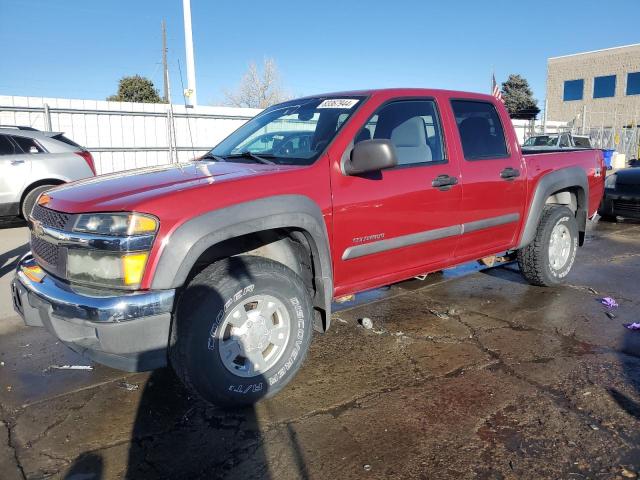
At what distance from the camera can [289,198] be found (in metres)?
3.00

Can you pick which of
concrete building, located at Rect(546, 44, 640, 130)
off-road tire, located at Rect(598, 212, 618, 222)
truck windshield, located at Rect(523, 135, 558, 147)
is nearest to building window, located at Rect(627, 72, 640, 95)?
concrete building, located at Rect(546, 44, 640, 130)

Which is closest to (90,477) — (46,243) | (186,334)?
(186,334)

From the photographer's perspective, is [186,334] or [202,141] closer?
[186,334]

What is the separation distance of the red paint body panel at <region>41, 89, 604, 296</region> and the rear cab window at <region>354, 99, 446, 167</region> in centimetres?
6

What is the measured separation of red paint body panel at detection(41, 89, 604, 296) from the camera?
273 cm

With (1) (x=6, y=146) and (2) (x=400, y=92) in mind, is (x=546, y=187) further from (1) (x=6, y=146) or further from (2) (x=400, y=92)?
(1) (x=6, y=146)

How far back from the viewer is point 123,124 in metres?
12.8

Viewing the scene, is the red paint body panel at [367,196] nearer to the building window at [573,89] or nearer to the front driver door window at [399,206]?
the front driver door window at [399,206]

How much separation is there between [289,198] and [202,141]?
12.0 metres

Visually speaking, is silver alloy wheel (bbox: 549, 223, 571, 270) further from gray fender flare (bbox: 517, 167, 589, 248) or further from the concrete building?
the concrete building

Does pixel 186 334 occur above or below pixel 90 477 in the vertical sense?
above

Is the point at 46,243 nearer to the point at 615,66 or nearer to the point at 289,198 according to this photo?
the point at 289,198

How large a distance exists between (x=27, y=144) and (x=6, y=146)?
0.96ft

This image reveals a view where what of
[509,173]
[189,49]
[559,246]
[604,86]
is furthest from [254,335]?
[604,86]
